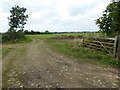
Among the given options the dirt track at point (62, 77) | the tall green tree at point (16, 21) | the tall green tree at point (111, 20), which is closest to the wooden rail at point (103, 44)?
the tall green tree at point (111, 20)

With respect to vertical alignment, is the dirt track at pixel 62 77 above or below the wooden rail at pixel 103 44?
below

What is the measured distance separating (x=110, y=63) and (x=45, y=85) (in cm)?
718

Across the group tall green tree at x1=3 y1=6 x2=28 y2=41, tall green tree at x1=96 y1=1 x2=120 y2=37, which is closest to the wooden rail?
tall green tree at x1=96 y1=1 x2=120 y2=37

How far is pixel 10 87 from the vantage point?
32.2 feet

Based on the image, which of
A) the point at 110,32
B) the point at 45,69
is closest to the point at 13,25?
the point at 110,32

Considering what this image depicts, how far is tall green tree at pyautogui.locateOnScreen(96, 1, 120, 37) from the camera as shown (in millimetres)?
17566

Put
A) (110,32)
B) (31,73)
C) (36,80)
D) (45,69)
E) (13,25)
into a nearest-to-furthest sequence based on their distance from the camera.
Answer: (36,80) < (31,73) < (45,69) < (110,32) < (13,25)

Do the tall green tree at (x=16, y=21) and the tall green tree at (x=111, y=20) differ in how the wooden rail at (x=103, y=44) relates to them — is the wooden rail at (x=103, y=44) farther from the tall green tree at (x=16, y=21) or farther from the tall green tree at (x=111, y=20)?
the tall green tree at (x=16, y=21)

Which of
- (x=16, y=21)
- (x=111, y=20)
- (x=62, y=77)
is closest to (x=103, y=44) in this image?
(x=111, y=20)

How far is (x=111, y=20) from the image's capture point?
60.4 ft

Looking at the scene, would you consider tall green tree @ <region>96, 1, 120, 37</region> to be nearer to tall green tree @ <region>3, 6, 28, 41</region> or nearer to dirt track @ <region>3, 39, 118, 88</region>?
dirt track @ <region>3, 39, 118, 88</region>

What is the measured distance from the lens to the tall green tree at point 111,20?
17.6 metres

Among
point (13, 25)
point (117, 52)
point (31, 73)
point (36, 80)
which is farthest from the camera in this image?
point (13, 25)

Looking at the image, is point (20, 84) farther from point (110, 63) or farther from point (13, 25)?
point (13, 25)
